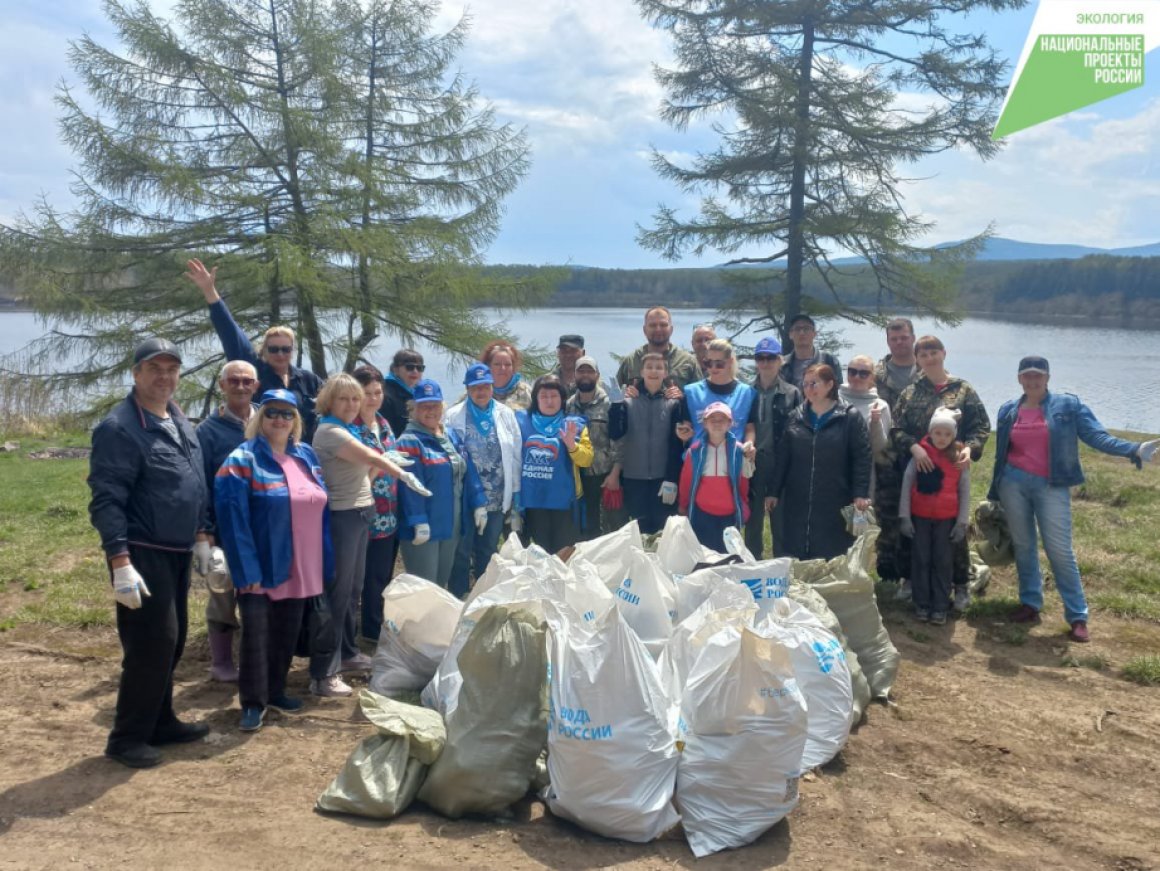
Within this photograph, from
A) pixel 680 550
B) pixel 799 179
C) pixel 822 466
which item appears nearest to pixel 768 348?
pixel 822 466

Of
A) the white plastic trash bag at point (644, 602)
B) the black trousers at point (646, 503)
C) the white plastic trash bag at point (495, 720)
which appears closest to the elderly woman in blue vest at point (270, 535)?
the white plastic trash bag at point (495, 720)

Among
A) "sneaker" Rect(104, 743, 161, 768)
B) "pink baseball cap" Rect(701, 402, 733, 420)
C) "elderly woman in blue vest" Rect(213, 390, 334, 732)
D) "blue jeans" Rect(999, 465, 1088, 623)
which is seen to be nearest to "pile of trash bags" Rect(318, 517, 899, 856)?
"elderly woman in blue vest" Rect(213, 390, 334, 732)

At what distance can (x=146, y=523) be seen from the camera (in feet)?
11.7

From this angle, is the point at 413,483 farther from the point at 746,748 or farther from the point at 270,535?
the point at 746,748

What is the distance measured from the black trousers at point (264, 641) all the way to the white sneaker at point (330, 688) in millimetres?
287

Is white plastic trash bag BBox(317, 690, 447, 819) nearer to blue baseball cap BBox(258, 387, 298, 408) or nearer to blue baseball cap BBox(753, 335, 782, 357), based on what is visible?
blue baseball cap BBox(258, 387, 298, 408)

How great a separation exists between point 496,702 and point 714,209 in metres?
9.85

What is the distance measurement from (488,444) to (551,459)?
0.42m

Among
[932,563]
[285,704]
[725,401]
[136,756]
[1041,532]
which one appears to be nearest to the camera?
[136,756]

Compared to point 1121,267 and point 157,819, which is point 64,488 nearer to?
point 157,819

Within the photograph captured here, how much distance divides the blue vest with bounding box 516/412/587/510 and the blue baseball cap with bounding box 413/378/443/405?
26.3 inches

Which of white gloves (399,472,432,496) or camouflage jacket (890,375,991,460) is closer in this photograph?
white gloves (399,472,432,496)

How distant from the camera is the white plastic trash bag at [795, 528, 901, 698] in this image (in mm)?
4477

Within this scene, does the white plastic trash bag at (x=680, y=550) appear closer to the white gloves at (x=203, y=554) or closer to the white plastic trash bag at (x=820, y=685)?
the white plastic trash bag at (x=820, y=685)
